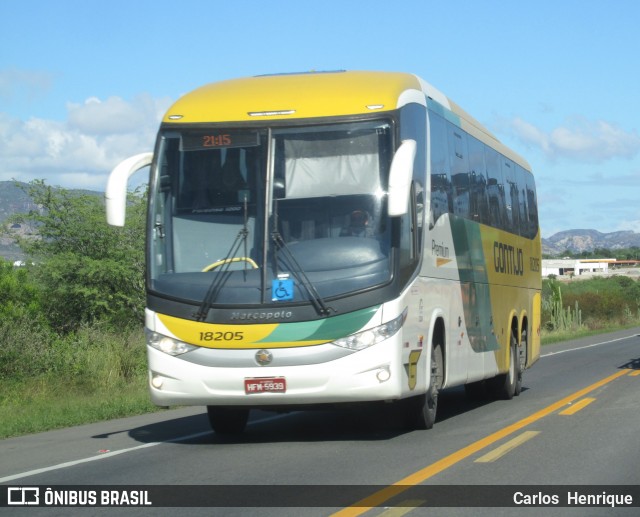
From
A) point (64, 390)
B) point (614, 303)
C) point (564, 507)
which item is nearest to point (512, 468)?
point (564, 507)

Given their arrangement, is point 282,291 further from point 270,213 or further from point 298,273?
point 270,213

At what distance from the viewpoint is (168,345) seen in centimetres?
1107

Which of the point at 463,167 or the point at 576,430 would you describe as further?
the point at 463,167

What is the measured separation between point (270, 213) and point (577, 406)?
649 cm

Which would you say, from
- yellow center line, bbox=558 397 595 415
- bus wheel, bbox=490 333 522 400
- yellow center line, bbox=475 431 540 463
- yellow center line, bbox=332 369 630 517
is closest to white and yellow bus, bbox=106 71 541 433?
yellow center line, bbox=332 369 630 517

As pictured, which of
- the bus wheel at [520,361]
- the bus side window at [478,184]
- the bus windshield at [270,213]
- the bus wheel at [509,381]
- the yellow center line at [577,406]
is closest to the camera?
the bus windshield at [270,213]

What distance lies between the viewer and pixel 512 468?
9516mm

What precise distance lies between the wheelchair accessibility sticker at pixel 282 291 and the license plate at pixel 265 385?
2.55ft

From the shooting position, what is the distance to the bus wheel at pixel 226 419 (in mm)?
12484

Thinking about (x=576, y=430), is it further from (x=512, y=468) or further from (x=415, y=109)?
(x=415, y=109)

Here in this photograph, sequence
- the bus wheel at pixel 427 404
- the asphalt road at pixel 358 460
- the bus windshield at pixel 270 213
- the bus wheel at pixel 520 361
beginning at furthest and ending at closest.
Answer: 1. the bus wheel at pixel 520 361
2. the bus wheel at pixel 427 404
3. the bus windshield at pixel 270 213
4. the asphalt road at pixel 358 460

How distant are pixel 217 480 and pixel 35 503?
60.1 inches

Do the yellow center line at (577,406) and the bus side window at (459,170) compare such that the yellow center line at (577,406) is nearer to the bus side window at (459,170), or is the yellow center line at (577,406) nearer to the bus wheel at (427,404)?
the bus wheel at (427,404)

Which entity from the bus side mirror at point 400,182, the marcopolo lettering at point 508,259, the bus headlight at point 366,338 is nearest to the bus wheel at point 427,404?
the bus headlight at point 366,338
